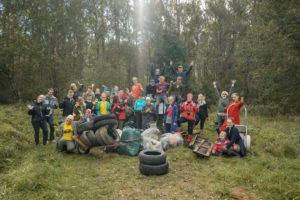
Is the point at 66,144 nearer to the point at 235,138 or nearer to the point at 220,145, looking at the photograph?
the point at 220,145

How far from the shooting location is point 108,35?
32125mm

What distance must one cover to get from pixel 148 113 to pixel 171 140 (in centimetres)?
177

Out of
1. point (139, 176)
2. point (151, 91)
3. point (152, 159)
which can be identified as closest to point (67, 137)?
point (139, 176)

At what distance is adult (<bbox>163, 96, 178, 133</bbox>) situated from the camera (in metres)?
8.44

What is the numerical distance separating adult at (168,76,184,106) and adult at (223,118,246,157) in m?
3.55

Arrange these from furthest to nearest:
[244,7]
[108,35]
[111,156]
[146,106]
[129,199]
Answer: [108,35] → [244,7] → [146,106] → [111,156] → [129,199]

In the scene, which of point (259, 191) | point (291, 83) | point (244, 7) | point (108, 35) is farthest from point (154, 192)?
point (108, 35)

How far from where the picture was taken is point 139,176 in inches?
206

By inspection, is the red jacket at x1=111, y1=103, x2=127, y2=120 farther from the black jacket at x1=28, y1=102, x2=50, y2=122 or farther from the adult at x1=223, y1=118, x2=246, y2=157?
the adult at x1=223, y1=118, x2=246, y2=157

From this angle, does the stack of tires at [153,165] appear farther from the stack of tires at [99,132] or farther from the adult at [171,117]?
the adult at [171,117]

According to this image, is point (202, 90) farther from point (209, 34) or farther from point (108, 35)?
point (108, 35)

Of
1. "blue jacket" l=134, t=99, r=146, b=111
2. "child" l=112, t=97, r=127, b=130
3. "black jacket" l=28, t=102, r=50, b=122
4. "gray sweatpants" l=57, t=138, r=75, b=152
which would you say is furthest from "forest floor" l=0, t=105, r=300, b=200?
"blue jacket" l=134, t=99, r=146, b=111

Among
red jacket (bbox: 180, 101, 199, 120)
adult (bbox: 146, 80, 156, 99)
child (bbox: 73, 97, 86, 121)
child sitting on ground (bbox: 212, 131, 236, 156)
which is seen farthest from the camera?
adult (bbox: 146, 80, 156, 99)

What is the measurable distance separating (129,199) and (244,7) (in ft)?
74.6
